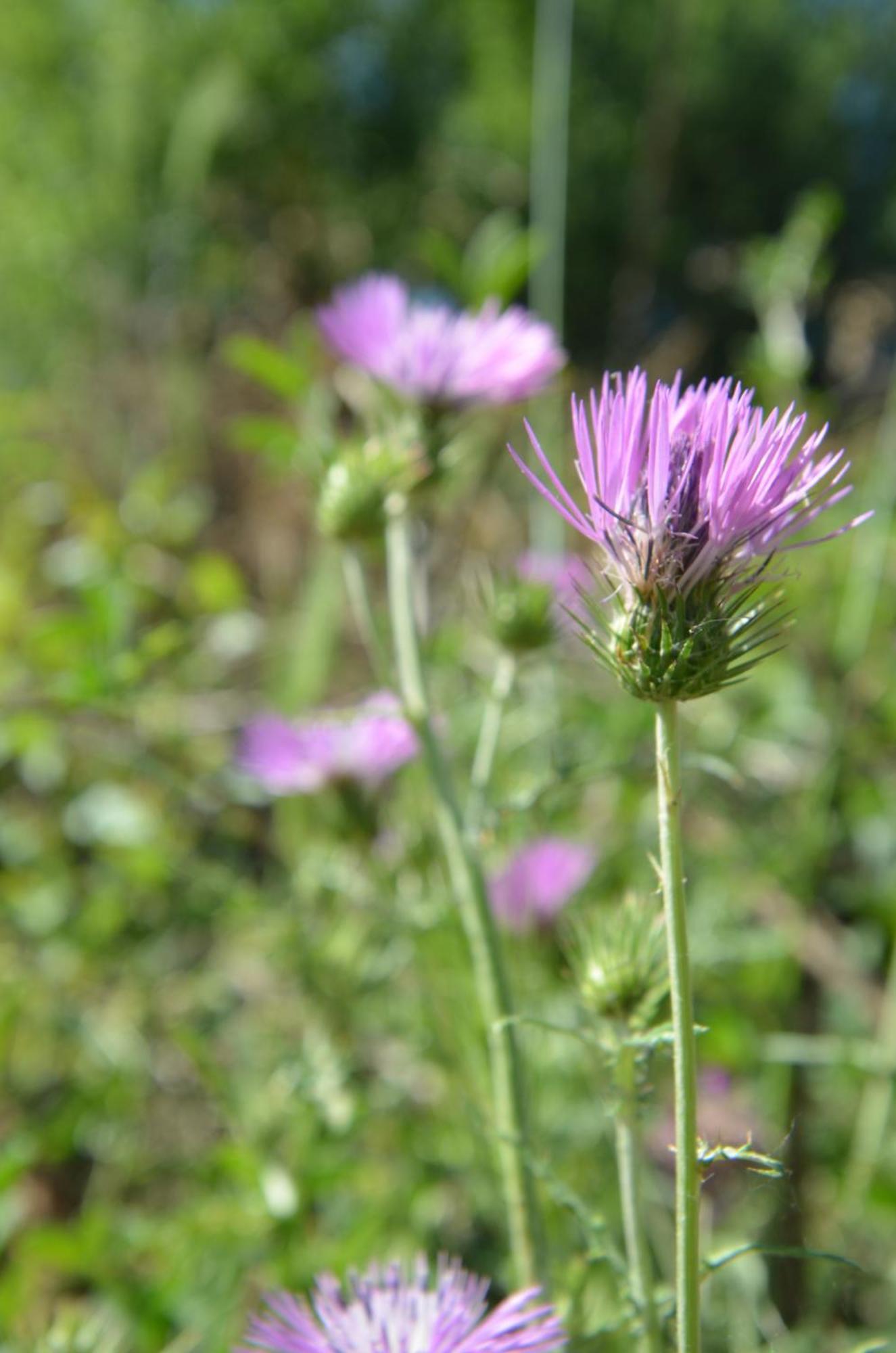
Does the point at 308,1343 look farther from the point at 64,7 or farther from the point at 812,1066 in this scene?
the point at 64,7

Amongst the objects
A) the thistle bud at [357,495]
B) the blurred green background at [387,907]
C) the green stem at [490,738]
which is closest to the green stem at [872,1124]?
the blurred green background at [387,907]

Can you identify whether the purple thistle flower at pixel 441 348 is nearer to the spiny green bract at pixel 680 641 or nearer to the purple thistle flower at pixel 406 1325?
the spiny green bract at pixel 680 641

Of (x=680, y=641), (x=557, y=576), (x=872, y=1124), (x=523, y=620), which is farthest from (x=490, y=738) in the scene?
(x=872, y=1124)

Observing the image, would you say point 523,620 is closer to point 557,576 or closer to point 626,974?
point 557,576

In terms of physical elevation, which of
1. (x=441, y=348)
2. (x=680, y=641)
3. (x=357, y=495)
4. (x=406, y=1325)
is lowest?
(x=406, y=1325)

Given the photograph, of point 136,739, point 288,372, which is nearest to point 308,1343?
point 288,372

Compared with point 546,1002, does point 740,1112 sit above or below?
below
